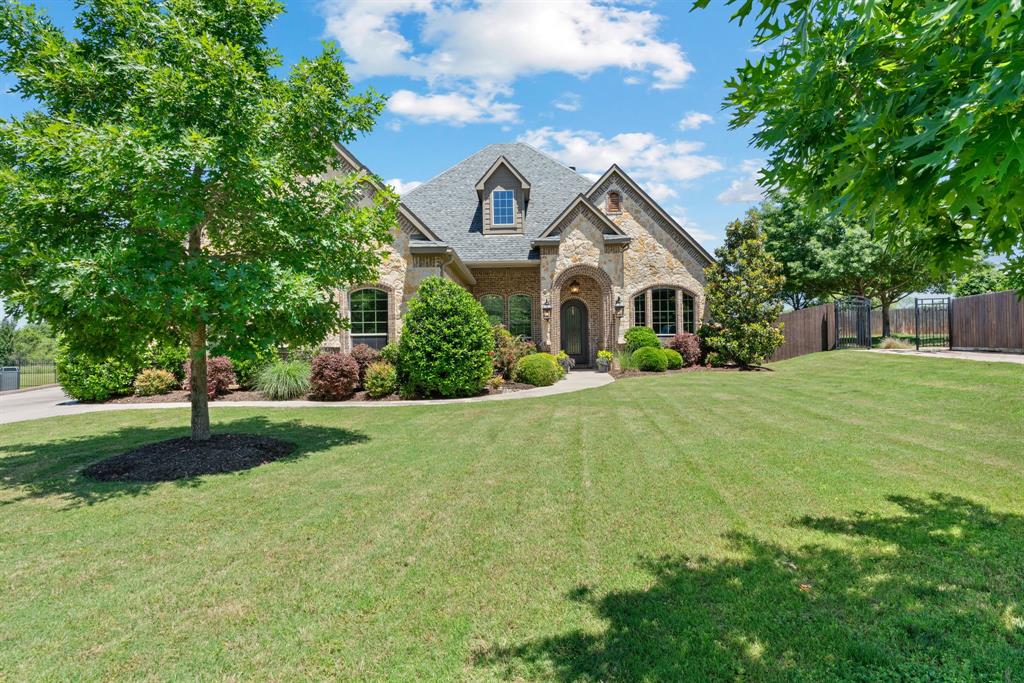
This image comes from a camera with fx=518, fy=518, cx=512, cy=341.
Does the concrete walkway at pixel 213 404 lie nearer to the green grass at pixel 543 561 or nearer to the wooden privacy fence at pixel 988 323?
the green grass at pixel 543 561

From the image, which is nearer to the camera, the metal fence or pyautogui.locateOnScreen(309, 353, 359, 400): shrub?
pyautogui.locateOnScreen(309, 353, 359, 400): shrub

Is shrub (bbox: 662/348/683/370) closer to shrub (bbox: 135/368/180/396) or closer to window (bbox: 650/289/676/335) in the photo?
window (bbox: 650/289/676/335)

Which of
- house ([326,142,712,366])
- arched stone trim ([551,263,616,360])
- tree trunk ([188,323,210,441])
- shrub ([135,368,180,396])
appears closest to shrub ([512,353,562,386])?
arched stone trim ([551,263,616,360])

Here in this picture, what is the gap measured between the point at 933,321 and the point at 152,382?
27185mm

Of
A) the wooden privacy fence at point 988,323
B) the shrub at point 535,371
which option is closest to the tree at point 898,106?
the shrub at point 535,371

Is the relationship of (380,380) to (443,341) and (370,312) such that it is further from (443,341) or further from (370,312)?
(370,312)

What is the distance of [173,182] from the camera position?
6.48m

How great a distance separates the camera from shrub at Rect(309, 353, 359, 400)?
14055 mm

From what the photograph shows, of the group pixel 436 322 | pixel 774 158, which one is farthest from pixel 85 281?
pixel 436 322

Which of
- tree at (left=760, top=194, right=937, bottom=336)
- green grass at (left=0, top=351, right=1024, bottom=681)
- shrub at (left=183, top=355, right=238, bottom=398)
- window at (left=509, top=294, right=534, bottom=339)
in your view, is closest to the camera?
green grass at (left=0, top=351, right=1024, bottom=681)

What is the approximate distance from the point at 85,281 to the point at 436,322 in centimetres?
808

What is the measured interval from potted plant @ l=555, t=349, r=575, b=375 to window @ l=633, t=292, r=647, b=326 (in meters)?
3.19

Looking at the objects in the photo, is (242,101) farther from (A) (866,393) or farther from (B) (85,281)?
(A) (866,393)

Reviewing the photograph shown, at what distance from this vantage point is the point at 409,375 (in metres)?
14.3
